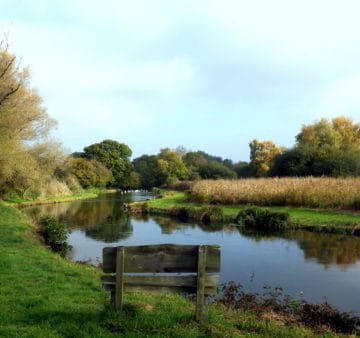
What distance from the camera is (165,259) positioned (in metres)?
7.45

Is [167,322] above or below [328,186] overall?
below

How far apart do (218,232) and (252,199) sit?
10976mm

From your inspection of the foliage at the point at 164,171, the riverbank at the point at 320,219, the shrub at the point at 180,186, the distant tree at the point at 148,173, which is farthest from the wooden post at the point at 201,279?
the distant tree at the point at 148,173

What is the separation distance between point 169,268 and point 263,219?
65.3 feet

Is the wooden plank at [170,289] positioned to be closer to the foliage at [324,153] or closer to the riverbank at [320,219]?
the riverbank at [320,219]

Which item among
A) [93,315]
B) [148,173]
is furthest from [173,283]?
[148,173]

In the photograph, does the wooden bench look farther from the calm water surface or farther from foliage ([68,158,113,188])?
foliage ([68,158,113,188])

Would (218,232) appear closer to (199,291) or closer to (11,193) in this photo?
(199,291)

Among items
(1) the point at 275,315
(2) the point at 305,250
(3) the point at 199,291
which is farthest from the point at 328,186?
(3) the point at 199,291

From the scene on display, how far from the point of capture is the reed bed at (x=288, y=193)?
94.7 ft

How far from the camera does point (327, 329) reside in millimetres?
8406

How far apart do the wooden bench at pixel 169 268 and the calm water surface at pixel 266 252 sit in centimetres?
546

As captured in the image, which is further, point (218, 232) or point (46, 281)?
point (218, 232)

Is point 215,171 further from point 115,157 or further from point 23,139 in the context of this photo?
point 23,139
